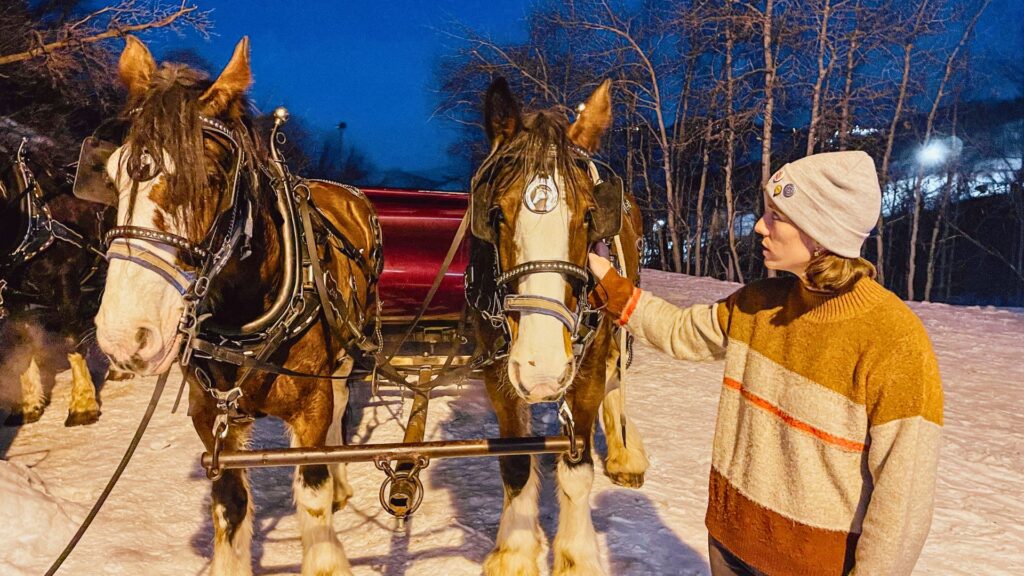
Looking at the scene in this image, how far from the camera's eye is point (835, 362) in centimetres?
142

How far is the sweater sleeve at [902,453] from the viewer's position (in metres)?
1.26

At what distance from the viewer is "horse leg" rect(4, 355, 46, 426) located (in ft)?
16.0

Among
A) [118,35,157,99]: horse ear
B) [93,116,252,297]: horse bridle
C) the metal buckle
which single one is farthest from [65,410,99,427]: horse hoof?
the metal buckle

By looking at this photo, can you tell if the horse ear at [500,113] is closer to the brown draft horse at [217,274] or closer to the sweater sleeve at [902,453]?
the brown draft horse at [217,274]

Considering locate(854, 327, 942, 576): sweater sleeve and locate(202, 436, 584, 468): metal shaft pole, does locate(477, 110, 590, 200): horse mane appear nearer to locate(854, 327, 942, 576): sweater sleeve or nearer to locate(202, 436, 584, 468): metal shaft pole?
locate(202, 436, 584, 468): metal shaft pole

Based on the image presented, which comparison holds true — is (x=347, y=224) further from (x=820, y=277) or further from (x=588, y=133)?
(x=820, y=277)

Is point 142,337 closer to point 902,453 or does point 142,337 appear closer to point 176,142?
point 176,142

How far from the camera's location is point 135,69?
2068 mm

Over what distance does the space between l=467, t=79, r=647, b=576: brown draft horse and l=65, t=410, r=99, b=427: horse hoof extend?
3913 mm

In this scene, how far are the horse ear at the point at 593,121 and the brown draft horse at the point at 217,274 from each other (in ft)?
4.00

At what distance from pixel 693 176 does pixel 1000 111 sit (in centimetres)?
1072

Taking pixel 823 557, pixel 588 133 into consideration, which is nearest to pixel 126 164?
pixel 588 133

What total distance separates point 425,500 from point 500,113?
245 cm

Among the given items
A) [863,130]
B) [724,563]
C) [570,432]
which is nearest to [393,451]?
[570,432]
